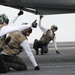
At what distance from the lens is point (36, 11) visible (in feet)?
69.6

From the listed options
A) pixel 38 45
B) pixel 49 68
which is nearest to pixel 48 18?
pixel 38 45

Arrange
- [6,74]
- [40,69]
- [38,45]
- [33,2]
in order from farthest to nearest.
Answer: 1. [38,45]
2. [33,2]
3. [40,69]
4. [6,74]

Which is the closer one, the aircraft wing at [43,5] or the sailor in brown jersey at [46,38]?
the aircraft wing at [43,5]

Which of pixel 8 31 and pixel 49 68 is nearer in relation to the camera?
pixel 8 31

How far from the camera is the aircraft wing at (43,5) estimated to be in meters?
20.5

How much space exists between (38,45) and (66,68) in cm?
885

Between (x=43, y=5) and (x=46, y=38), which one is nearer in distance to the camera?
(x=43, y=5)

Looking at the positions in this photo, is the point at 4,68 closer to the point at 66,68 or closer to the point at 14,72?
the point at 14,72

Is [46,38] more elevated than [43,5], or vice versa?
[43,5]

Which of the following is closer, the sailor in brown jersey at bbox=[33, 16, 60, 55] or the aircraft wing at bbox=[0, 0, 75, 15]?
the aircraft wing at bbox=[0, 0, 75, 15]

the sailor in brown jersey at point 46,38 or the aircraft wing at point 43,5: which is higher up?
the aircraft wing at point 43,5

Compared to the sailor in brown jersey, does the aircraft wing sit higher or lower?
higher

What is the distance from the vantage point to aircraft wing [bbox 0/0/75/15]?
20.5 metres

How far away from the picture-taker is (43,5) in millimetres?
20734
